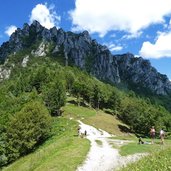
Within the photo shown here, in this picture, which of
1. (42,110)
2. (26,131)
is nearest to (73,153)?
(26,131)

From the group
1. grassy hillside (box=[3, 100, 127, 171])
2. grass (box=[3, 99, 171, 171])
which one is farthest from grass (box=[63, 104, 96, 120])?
grass (box=[3, 99, 171, 171])

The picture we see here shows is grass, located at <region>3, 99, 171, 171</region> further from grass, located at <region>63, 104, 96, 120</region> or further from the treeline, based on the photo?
the treeline

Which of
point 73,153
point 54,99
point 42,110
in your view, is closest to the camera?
point 73,153

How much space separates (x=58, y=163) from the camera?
40.5m

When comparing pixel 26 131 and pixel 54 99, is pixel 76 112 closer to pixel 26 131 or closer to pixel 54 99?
pixel 54 99

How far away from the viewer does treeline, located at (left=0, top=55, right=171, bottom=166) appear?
87.8 metres

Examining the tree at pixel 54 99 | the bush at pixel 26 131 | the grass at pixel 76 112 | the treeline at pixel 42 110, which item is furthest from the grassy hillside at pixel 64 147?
the tree at pixel 54 99

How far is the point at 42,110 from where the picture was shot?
100m

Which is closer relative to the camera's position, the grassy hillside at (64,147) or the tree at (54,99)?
the grassy hillside at (64,147)

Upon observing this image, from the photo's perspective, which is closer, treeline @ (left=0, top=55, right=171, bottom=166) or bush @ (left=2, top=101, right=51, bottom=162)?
bush @ (left=2, top=101, right=51, bottom=162)

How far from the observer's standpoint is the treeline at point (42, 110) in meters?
87.8

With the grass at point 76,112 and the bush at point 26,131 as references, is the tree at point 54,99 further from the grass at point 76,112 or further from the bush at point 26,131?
the bush at point 26,131

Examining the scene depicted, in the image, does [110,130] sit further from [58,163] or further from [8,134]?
[58,163]

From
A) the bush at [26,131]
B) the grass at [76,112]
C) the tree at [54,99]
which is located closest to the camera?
the bush at [26,131]
